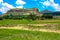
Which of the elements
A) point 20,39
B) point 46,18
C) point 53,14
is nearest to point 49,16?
point 46,18

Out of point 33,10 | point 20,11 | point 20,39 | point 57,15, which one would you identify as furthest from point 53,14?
point 20,39

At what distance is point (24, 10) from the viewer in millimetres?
98562

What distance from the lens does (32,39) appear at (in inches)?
657

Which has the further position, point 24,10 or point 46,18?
point 24,10

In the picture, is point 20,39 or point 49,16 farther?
point 49,16

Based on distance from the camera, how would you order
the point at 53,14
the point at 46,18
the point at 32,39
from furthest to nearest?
the point at 53,14
the point at 46,18
the point at 32,39

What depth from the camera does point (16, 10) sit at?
9862 centimetres

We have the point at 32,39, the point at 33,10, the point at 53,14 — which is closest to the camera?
the point at 32,39

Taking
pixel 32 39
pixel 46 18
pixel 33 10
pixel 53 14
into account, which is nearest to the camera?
pixel 32 39

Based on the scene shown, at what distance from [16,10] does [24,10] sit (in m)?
4.03

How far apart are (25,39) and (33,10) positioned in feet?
262

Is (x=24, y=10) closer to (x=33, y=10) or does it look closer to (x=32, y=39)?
(x=33, y=10)

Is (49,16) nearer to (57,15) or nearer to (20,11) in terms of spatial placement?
(57,15)

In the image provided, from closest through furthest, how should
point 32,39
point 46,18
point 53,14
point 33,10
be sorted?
point 32,39
point 46,18
point 53,14
point 33,10
